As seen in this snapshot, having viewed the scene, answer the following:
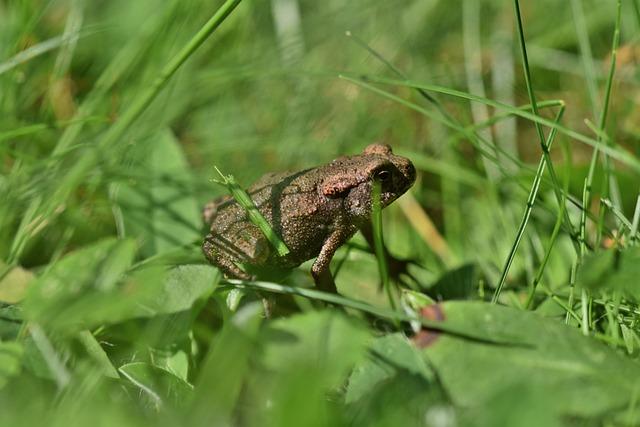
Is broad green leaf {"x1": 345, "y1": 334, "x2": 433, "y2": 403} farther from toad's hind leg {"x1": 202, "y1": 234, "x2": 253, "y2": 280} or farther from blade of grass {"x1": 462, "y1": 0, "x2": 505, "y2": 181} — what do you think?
blade of grass {"x1": 462, "y1": 0, "x2": 505, "y2": 181}

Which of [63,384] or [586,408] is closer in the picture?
[586,408]

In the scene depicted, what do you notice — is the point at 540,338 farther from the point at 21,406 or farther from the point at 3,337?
the point at 3,337

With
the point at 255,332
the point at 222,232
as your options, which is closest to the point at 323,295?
the point at 255,332

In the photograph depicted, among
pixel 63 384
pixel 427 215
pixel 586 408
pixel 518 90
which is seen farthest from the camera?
pixel 518 90

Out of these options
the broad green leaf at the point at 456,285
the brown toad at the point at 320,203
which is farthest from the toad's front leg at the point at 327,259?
the broad green leaf at the point at 456,285

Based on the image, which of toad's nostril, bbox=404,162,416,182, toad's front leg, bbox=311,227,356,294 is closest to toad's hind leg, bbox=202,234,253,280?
toad's front leg, bbox=311,227,356,294

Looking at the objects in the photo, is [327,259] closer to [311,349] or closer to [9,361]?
[311,349]
